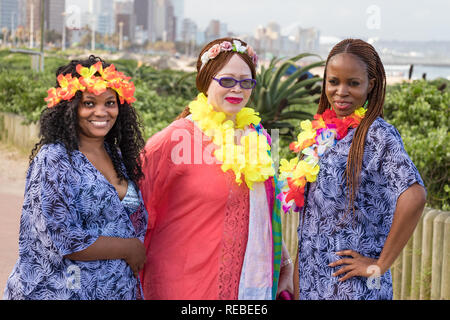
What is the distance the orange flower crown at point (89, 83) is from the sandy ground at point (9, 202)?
3053mm

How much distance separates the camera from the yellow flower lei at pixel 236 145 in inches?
103

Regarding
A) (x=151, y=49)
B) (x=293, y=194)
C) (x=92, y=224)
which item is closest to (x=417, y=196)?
(x=293, y=194)

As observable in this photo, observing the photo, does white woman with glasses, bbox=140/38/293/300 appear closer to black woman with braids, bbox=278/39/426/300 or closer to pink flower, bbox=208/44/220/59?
pink flower, bbox=208/44/220/59

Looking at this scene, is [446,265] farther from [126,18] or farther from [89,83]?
[126,18]

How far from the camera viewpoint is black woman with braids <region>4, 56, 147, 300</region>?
221cm

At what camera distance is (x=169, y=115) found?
991 centimetres

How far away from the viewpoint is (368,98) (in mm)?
2518

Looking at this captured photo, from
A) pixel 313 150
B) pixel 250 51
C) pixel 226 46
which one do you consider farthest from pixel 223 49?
pixel 313 150

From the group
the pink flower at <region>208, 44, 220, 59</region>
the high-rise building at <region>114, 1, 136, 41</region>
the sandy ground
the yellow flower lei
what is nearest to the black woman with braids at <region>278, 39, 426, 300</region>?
the yellow flower lei

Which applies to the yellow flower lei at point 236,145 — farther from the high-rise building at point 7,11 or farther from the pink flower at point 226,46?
the high-rise building at point 7,11

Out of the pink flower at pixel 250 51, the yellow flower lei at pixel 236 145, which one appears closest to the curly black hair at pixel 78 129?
the yellow flower lei at pixel 236 145

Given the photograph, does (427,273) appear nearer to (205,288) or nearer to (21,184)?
(205,288)

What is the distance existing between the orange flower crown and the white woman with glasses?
0.35 m

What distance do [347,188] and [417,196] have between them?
0.26 m
